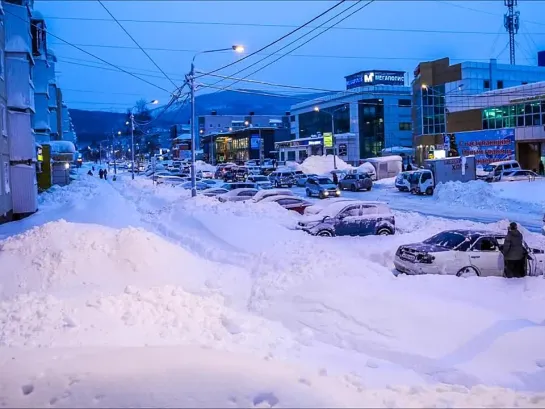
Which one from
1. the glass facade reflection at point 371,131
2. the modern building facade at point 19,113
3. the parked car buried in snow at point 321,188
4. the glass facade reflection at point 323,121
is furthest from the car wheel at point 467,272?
the glass facade reflection at point 323,121

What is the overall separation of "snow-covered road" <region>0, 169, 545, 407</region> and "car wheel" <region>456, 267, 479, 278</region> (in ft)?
2.83

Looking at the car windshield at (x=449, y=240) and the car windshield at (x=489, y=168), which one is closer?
the car windshield at (x=449, y=240)

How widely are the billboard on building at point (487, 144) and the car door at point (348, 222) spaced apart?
4226 centimetres

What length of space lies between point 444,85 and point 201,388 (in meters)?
76.4

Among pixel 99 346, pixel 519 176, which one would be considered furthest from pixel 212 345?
pixel 519 176

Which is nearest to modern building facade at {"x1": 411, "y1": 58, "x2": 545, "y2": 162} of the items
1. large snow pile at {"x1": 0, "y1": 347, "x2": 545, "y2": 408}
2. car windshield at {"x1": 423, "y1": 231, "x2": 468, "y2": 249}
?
car windshield at {"x1": 423, "y1": 231, "x2": 468, "y2": 249}

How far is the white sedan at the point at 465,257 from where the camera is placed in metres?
13.3

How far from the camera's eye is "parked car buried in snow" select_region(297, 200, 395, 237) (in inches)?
782

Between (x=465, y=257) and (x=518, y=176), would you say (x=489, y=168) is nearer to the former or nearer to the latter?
(x=518, y=176)

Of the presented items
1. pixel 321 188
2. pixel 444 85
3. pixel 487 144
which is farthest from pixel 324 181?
pixel 444 85

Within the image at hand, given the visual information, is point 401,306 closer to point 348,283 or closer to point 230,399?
point 348,283

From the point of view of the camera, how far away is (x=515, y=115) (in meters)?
58.1

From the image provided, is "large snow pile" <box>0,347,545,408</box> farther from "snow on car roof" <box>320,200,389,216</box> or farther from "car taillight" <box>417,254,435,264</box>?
"snow on car roof" <box>320,200,389,216</box>

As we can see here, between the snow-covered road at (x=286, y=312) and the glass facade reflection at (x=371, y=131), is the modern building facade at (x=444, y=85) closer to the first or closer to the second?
the glass facade reflection at (x=371, y=131)
